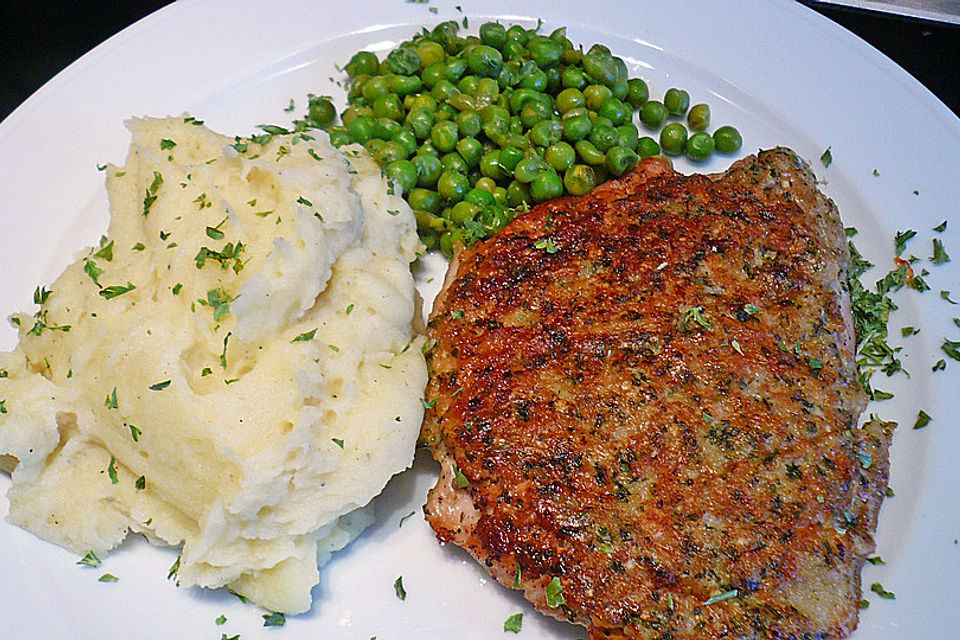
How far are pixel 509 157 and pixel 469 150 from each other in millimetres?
287

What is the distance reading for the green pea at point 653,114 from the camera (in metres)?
5.18

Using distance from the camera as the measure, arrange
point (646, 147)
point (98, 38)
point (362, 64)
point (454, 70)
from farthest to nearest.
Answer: point (98, 38)
point (362, 64)
point (454, 70)
point (646, 147)

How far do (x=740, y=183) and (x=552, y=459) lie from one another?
225 centimetres

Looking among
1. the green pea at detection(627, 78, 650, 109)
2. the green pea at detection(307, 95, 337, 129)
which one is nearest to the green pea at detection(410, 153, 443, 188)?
the green pea at detection(307, 95, 337, 129)

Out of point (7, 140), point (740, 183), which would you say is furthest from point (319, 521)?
point (7, 140)

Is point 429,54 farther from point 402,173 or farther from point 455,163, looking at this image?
point 402,173

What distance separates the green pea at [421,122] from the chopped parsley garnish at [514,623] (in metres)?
3.23

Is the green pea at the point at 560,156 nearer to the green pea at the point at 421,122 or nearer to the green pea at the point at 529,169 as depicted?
the green pea at the point at 529,169

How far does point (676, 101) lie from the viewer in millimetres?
5207

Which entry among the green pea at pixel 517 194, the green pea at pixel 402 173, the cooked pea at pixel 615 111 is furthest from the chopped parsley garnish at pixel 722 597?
the cooked pea at pixel 615 111

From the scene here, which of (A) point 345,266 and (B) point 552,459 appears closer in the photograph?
(B) point 552,459

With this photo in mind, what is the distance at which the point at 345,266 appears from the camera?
12.6ft

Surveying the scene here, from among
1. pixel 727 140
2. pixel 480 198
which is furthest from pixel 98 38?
pixel 727 140

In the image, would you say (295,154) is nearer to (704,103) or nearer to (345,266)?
(345,266)
